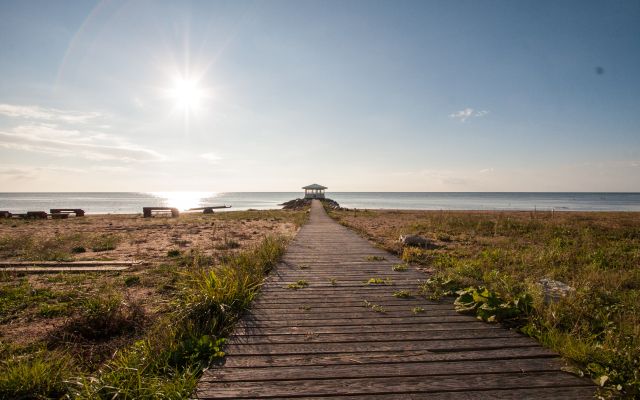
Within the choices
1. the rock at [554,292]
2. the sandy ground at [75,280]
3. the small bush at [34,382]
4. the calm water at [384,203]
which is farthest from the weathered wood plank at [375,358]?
the calm water at [384,203]

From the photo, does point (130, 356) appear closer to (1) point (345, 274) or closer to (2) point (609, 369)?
(1) point (345, 274)

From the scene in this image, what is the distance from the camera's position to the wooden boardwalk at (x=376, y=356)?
6.53 feet

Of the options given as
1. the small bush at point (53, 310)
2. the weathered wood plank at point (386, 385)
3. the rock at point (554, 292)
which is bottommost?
the small bush at point (53, 310)

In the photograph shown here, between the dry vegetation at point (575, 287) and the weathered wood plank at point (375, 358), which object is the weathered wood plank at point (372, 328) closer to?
the weathered wood plank at point (375, 358)

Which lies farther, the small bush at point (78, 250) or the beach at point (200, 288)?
the small bush at point (78, 250)

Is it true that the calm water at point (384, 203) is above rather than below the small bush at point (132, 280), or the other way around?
above

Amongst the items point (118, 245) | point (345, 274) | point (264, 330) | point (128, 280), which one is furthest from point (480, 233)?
point (118, 245)

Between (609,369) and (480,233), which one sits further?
(480,233)

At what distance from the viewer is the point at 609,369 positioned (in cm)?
210

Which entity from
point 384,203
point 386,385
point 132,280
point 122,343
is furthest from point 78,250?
point 384,203

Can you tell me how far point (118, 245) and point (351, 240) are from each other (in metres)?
8.24

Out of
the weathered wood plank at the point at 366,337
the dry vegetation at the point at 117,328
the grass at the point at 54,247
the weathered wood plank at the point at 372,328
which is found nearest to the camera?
the dry vegetation at the point at 117,328

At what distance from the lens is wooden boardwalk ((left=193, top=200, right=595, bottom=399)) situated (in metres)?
1.99

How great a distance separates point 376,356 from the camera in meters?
2.40
